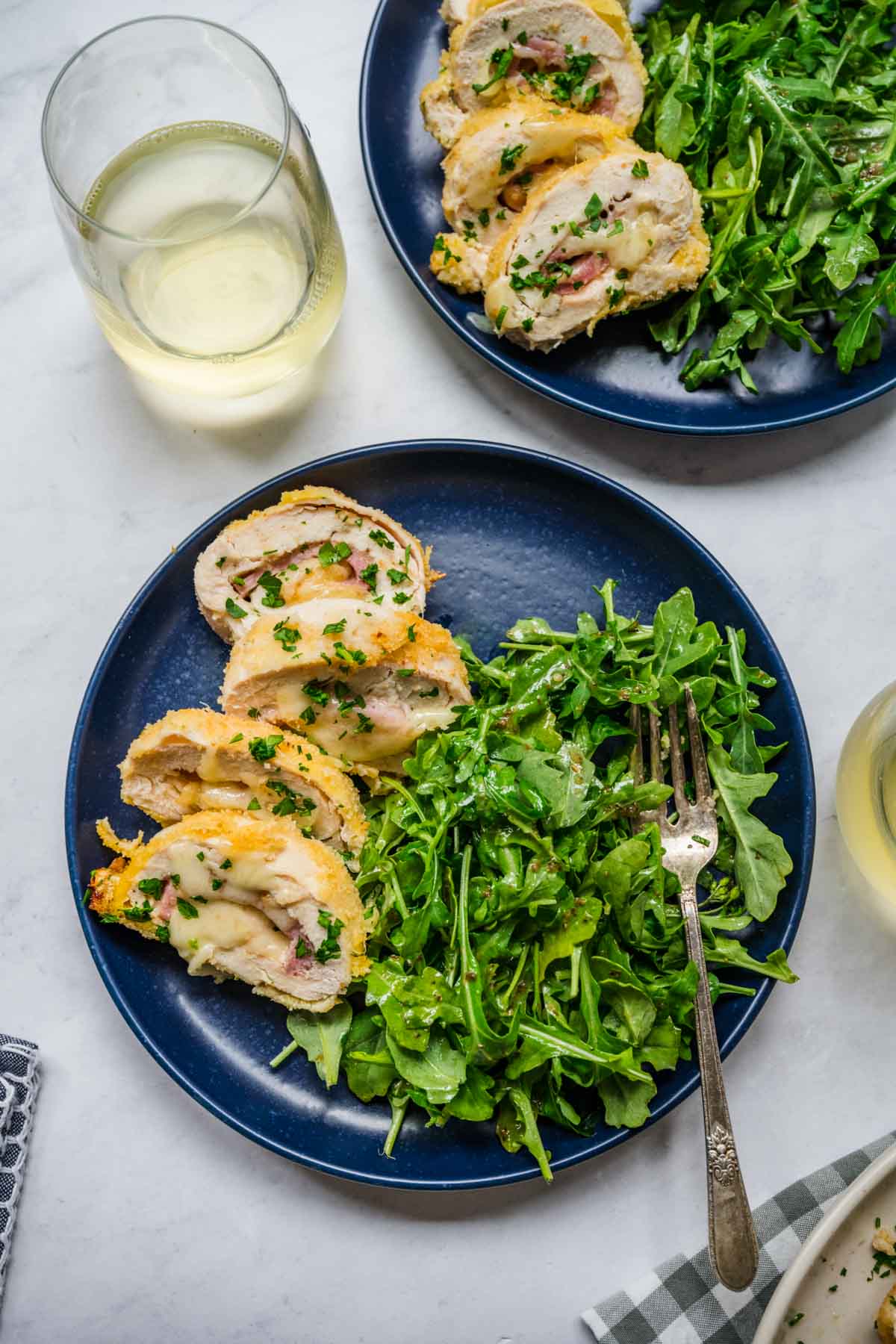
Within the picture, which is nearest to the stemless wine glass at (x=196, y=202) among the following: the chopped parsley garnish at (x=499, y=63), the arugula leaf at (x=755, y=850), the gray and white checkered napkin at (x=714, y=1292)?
the chopped parsley garnish at (x=499, y=63)

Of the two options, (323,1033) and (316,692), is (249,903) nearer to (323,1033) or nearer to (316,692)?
(323,1033)

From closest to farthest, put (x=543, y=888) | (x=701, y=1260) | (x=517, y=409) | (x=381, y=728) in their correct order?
(x=543, y=888) < (x=381, y=728) < (x=701, y=1260) < (x=517, y=409)

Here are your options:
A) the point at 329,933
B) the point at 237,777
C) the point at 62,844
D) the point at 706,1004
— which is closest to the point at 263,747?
the point at 237,777

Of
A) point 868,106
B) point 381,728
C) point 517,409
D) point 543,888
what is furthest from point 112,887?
point 868,106

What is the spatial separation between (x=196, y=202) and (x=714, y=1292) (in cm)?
219

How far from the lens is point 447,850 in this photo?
1.98 meters

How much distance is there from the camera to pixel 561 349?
2.21m

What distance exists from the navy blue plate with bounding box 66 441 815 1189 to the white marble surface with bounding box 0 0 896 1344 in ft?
0.60

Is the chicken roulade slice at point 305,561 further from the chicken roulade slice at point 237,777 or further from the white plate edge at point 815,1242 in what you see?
the white plate edge at point 815,1242

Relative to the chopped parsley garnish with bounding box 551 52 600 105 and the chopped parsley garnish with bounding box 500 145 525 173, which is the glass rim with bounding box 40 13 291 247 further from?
the chopped parsley garnish with bounding box 551 52 600 105

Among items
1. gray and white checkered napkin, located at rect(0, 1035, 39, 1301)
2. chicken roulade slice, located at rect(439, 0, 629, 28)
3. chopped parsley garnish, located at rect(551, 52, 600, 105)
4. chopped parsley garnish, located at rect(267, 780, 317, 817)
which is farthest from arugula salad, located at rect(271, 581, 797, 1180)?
chicken roulade slice, located at rect(439, 0, 629, 28)

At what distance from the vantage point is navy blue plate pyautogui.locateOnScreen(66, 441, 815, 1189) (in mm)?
2020

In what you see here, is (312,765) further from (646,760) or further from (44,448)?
(44,448)

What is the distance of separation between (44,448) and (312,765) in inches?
36.0
